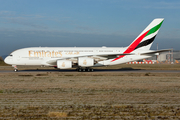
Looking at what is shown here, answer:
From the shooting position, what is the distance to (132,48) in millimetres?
29969

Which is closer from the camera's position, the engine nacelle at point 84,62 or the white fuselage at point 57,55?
the engine nacelle at point 84,62

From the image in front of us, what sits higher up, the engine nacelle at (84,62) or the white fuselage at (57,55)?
the white fuselage at (57,55)

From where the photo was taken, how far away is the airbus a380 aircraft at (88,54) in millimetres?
28438

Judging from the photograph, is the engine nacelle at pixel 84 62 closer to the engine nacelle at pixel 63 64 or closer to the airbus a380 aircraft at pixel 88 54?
the airbus a380 aircraft at pixel 88 54

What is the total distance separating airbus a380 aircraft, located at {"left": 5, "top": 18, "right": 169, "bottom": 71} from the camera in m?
28.4

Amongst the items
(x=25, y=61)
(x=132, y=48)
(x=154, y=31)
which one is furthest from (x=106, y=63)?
(x=25, y=61)

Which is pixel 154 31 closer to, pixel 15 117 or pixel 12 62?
pixel 12 62

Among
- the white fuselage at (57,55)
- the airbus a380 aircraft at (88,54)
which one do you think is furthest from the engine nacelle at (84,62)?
the white fuselage at (57,55)

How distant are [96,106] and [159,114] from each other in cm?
254

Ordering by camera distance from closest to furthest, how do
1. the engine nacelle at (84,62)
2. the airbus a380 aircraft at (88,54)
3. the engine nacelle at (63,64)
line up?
the engine nacelle at (63,64)
the engine nacelle at (84,62)
the airbus a380 aircraft at (88,54)

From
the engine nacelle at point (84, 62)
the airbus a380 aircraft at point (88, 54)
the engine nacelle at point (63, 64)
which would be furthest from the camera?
the airbus a380 aircraft at point (88, 54)

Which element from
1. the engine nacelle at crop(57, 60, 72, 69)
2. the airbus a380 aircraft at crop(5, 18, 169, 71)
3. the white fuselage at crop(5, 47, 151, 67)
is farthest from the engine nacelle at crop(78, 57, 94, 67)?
the engine nacelle at crop(57, 60, 72, 69)

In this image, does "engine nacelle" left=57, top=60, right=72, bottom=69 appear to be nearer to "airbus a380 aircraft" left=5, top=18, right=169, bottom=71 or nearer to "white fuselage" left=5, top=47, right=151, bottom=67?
"airbus a380 aircraft" left=5, top=18, right=169, bottom=71

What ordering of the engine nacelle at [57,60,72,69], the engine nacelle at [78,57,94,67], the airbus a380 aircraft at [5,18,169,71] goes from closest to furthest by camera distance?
the engine nacelle at [57,60,72,69] < the engine nacelle at [78,57,94,67] < the airbus a380 aircraft at [5,18,169,71]
